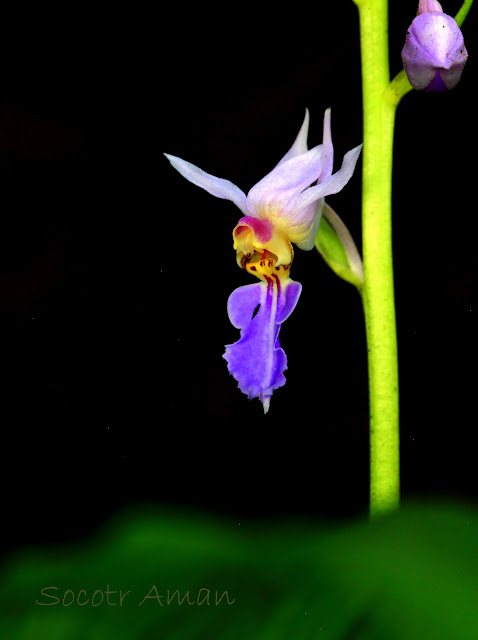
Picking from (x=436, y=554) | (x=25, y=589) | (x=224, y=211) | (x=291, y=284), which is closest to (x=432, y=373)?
(x=224, y=211)

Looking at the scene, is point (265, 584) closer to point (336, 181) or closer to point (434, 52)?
point (336, 181)

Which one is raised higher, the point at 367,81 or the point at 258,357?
the point at 367,81

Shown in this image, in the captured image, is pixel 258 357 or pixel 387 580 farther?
pixel 258 357

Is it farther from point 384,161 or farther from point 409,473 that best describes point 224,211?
point 384,161

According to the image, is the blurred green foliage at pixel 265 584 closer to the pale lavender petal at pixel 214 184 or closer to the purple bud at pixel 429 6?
the pale lavender petal at pixel 214 184

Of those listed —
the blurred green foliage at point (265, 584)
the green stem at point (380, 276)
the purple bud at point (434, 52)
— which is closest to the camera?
the blurred green foliage at point (265, 584)

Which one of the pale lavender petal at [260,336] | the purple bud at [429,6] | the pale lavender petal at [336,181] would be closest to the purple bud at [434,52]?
the purple bud at [429,6]

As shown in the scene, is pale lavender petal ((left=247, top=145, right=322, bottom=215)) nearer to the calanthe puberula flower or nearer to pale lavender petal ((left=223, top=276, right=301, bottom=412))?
the calanthe puberula flower
